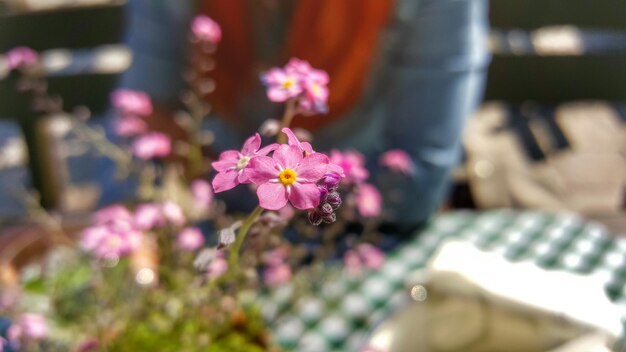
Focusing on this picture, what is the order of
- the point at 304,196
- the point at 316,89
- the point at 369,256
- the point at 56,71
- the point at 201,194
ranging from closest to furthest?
the point at 304,196
the point at 316,89
the point at 201,194
the point at 369,256
the point at 56,71

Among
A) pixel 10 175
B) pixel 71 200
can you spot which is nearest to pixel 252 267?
pixel 71 200

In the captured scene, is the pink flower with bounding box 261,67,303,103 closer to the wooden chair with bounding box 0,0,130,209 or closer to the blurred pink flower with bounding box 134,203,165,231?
the blurred pink flower with bounding box 134,203,165,231

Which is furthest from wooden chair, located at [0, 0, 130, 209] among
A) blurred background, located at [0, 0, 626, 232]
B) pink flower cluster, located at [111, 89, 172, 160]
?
pink flower cluster, located at [111, 89, 172, 160]

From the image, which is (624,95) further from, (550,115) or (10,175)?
(10,175)

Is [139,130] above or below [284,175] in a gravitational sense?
below

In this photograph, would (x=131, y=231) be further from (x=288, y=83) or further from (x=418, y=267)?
(x=418, y=267)

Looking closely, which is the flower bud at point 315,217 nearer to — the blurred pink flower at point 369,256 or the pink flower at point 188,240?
the pink flower at point 188,240

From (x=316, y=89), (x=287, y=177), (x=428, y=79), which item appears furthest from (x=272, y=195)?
(x=428, y=79)
